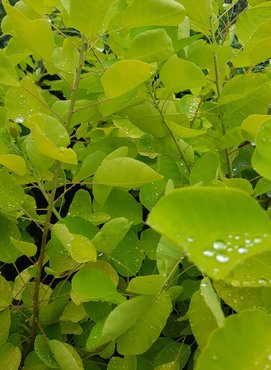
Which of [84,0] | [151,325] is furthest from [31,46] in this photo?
[151,325]

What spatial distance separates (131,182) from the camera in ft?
2.07

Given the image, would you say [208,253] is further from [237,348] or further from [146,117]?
[146,117]

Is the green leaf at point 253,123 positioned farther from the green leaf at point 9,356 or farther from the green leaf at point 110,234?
the green leaf at point 9,356

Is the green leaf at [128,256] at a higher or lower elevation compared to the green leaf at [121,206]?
lower

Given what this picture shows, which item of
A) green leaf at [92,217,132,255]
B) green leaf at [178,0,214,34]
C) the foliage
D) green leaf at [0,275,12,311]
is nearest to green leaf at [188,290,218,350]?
the foliage

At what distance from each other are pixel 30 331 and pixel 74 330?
70 millimetres

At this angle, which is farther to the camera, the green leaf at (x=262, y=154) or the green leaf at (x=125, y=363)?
the green leaf at (x=125, y=363)

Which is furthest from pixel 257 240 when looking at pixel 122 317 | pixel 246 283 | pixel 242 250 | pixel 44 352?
pixel 44 352

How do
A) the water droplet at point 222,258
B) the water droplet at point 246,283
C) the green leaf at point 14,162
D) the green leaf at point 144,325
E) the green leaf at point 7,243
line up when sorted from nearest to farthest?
1. the water droplet at point 222,258
2. the water droplet at point 246,283
3. the green leaf at point 144,325
4. the green leaf at point 14,162
5. the green leaf at point 7,243

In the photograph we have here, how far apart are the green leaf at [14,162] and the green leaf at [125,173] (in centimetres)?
11

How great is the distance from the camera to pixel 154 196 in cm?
74

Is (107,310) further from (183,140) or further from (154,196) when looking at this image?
(183,140)

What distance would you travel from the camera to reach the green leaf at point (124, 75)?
1.94 ft

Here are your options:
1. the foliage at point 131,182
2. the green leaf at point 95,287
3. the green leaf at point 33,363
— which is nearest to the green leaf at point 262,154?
the foliage at point 131,182
